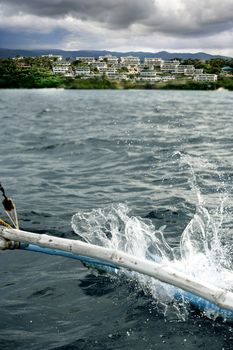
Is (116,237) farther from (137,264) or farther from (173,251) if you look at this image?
(137,264)

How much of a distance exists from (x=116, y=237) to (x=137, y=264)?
3216mm

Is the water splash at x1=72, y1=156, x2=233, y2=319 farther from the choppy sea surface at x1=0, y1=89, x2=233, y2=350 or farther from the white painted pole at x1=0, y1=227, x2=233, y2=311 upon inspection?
the white painted pole at x1=0, y1=227, x2=233, y2=311

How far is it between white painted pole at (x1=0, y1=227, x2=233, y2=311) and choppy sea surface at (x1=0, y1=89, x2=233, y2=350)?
1.29 m

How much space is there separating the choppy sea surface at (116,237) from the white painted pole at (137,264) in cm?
129

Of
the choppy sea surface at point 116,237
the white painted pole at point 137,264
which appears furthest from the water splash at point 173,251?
the white painted pole at point 137,264

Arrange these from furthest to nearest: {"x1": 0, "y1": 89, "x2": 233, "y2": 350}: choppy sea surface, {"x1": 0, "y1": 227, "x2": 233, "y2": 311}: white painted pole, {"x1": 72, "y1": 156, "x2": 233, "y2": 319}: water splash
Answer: {"x1": 72, "y1": 156, "x2": 233, "y2": 319}: water splash → {"x1": 0, "y1": 89, "x2": 233, "y2": 350}: choppy sea surface → {"x1": 0, "y1": 227, "x2": 233, "y2": 311}: white painted pole

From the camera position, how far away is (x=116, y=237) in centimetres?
905

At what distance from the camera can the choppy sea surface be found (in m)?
6.66

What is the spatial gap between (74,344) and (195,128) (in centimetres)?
2966

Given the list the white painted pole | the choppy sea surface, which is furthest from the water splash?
the white painted pole

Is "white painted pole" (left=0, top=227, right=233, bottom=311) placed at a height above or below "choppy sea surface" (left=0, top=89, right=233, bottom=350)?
above

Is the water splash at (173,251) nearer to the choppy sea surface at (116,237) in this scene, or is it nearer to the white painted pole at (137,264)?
the choppy sea surface at (116,237)

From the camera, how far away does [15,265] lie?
30.3 ft

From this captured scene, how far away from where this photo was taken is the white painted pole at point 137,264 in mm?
5238
